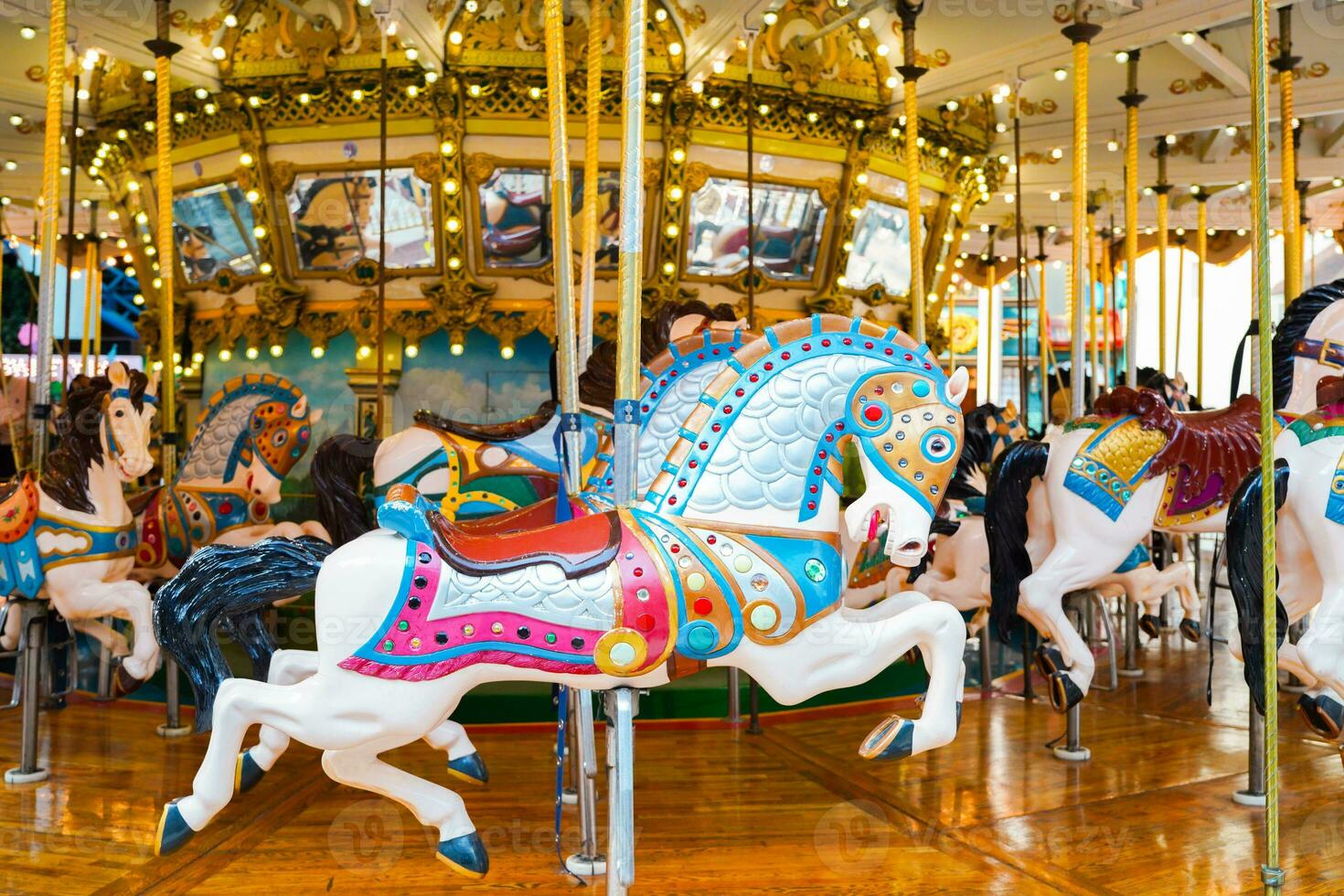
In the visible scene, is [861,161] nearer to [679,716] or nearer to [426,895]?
[679,716]

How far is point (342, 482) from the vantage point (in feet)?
15.3

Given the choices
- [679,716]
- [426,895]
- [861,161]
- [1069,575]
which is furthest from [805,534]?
[861,161]

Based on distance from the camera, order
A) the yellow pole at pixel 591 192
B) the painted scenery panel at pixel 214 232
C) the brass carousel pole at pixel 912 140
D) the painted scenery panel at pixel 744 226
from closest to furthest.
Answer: the yellow pole at pixel 591 192, the brass carousel pole at pixel 912 140, the painted scenery panel at pixel 744 226, the painted scenery panel at pixel 214 232

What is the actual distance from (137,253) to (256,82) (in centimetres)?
195

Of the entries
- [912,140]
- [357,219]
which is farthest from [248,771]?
[357,219]

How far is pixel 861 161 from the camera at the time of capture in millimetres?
7105

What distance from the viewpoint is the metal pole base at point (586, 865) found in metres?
3.11

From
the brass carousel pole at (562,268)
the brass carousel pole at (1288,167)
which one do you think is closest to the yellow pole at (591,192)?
the brass carousel pole at (562,268)

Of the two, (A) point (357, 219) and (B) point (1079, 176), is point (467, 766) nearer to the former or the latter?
(B) point (1079, 176)

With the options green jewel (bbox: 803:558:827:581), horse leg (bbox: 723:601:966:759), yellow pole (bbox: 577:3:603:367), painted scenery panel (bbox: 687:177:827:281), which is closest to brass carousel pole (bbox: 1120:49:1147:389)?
painted scenery panel (bbox: 687:177:827:281)

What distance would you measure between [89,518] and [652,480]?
9.52 ft

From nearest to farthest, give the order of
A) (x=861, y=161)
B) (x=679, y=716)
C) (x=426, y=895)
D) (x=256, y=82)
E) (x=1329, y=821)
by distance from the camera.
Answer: (x=426, y=895) < (x=1329, y=821) < (x=679, y=716) < (x=256, y=82) < (x=861, y=161)

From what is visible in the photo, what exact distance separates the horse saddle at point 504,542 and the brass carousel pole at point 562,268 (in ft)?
1.39

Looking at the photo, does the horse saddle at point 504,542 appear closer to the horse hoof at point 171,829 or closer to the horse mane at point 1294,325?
the horse hoof at point 171,829
